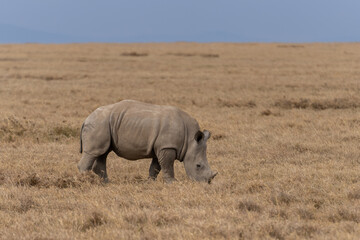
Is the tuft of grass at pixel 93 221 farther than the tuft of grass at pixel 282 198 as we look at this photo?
No

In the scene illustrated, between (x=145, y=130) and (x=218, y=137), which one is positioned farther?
(x=218, y=137)

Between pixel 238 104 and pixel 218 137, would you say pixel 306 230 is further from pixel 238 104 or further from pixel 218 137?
pixel 238 104

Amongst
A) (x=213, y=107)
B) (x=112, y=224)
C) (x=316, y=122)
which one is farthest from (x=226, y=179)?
(x=213, y=107)

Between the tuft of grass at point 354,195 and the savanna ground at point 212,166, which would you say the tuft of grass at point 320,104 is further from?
the tuft of grass at point 354,195

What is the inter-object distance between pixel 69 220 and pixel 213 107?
460 inches

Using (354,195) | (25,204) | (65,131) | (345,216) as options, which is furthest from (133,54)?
(345,216)

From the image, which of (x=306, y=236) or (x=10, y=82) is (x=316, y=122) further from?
(x=10, y=82)

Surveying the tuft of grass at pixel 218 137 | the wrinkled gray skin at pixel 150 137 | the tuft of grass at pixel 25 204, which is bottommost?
the tuft of grass at pixel 218 137

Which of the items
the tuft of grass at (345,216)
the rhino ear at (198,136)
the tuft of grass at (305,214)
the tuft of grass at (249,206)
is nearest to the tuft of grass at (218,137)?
the rhino ear at (198,136)

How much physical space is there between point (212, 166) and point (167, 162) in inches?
68.3

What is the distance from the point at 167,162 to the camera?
7.86m

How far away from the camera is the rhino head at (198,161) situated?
25.5 feet

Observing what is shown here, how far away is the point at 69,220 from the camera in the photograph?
581 centimetres

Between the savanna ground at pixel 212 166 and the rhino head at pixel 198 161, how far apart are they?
0.17 metres
